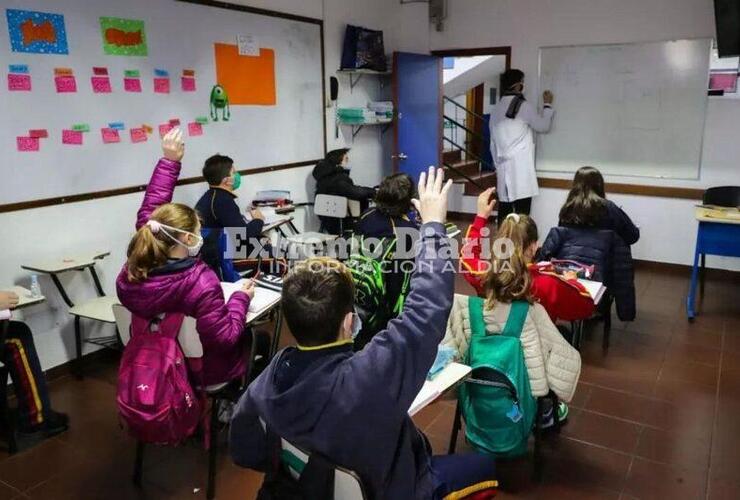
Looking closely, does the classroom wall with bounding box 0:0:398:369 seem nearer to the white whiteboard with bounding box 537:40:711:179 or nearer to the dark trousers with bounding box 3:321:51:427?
the dark trousers with bounding box 3:321:51:427

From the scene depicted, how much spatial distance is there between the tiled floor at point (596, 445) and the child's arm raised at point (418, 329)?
1378 millimetres

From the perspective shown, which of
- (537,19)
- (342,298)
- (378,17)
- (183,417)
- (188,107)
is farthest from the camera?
(378,17)

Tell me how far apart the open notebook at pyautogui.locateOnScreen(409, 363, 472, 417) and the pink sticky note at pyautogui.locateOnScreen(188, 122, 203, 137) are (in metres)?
2.90

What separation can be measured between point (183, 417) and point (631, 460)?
1871mm

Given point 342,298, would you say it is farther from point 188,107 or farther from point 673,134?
point 673,134

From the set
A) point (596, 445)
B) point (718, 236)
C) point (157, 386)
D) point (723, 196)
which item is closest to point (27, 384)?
point (157, 386)

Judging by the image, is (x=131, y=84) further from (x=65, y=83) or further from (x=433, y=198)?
(x=433, y=198)

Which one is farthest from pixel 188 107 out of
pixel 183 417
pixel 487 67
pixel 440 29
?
pixel 487 67

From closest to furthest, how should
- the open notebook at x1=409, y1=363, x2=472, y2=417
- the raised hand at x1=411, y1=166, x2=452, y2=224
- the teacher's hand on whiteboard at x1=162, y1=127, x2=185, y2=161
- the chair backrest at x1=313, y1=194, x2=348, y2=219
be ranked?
the raised hand at x1=411, y1=166, x2=452, y2=224 → the open notebook at x1=409, y1=363, x2=472, y2=417 → the teacher's hand on whiteboard at x1=162, y1=127, x2=185, y2=161 → the chair backrest at x1=313, y1=194, x2=348, y2=219

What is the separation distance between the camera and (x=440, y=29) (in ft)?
20.2

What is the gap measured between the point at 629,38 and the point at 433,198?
4690 mm

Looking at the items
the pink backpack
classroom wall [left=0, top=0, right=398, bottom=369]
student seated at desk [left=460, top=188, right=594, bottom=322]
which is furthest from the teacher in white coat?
the pink backpack

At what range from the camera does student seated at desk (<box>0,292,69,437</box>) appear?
2.75 m

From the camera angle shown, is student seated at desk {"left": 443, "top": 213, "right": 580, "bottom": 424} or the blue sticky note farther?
the blue sticky note
